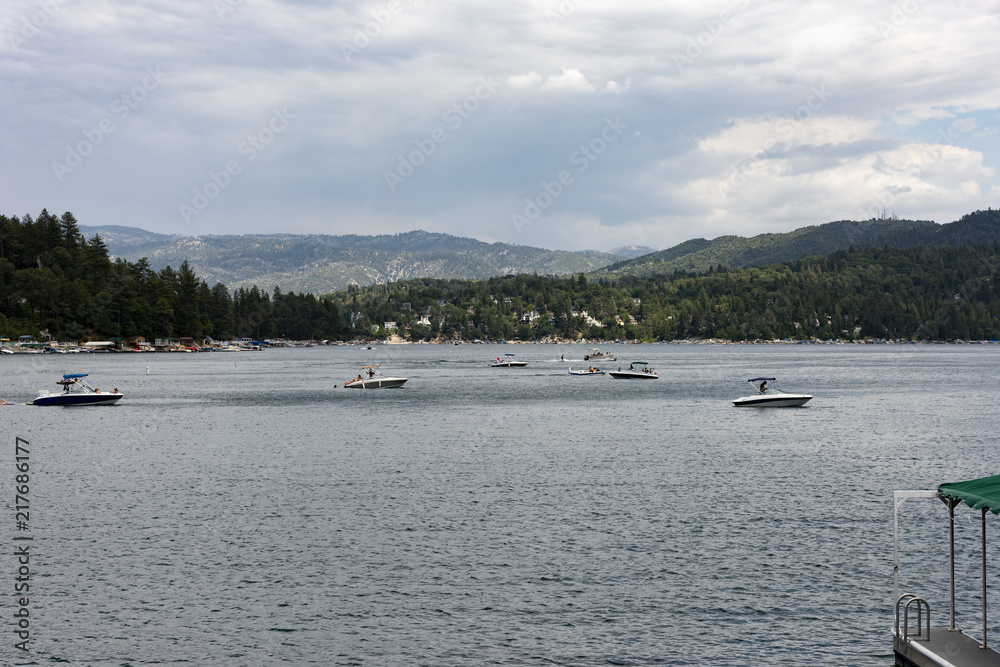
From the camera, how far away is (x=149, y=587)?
32.1 metres

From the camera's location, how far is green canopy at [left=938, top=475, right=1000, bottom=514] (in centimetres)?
2019

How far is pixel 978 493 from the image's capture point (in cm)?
2114

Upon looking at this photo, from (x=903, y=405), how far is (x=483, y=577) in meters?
97.0

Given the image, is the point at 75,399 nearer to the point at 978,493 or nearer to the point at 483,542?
the point at 483,542

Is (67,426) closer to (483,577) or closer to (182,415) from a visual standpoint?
(182,415)

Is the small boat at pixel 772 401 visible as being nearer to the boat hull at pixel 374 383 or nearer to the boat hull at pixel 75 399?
the boat hull at pixel 374 383

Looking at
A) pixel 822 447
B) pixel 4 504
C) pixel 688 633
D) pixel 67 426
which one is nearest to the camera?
pixel 688 633

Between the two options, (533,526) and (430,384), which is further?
(430,384)

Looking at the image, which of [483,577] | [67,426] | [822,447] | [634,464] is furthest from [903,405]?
[67,426]

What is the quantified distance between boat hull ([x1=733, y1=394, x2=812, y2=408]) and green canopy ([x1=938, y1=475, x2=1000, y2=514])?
89.6 metres

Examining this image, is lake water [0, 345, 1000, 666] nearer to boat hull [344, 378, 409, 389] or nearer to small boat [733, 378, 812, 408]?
small boat [733, 378, 812, 408]

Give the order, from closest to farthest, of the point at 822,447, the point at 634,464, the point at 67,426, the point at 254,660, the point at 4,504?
the point at 254,660, the point at 4,504, the point at 634,464, the point at 822,447, the point at 67,426

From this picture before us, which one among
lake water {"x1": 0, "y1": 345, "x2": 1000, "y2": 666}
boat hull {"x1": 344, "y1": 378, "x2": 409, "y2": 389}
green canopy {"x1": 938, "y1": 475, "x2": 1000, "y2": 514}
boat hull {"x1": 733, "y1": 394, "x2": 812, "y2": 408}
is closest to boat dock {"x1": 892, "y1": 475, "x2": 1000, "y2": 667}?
green canopy {"x1": 938, "y1": 475, "x2": 1000, "y2": 514}

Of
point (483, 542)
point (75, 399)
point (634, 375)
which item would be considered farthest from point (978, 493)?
point (634, 375)
